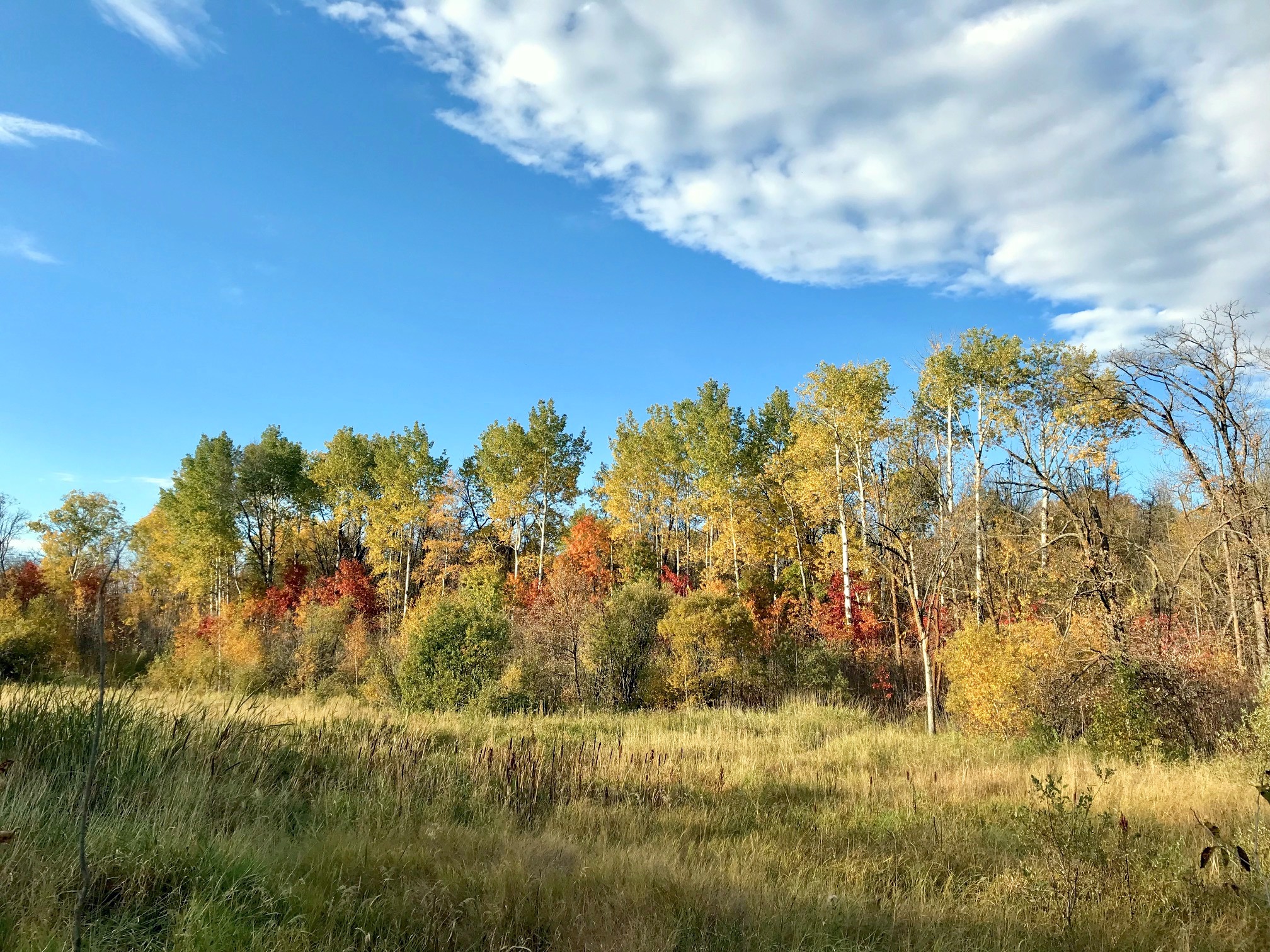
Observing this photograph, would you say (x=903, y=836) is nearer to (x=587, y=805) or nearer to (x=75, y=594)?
(x=587, y=805)

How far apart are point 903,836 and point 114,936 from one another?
6705mm

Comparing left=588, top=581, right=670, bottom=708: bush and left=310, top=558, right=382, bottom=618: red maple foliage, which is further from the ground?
left=310, top=558, right=382, bottom=618: red maple foliage

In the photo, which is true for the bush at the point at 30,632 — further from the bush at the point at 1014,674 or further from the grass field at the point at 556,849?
the bush at the point at 1014,674

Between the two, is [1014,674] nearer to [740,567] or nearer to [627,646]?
[627,646]

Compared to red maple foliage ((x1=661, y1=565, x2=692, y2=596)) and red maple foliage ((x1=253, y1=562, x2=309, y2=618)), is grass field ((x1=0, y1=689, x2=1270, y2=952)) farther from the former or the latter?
red maple foliage ((x1=253, y1=562, x2=309, y2=618))

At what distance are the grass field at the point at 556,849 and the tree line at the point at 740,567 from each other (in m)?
1.71

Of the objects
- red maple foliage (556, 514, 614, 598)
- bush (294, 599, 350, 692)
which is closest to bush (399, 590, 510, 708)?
red maple foliage (556, 514, 614, 598)

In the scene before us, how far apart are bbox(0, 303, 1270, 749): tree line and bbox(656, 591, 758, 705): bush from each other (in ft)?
0.31

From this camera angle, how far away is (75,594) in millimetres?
42094

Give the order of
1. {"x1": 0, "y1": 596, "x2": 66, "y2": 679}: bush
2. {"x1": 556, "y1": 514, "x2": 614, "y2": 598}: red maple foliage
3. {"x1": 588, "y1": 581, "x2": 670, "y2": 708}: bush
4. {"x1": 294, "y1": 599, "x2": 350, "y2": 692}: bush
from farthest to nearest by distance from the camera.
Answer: {"x1": 556, "y1": 514, "x2": 614, "y2": 598}: red maple foliage < {"x1": 294, "y1": 599, "x2": 350, "y2": 692}: bush < {"x1": 588, "y1": 581, "x2": 670, "y2": 708}: bush < {"x1": 0, "y1": 596, "x2": 66, "y2": 679}: bush

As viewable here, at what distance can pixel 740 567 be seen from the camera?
34938mm

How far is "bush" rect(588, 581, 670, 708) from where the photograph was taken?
23.7m

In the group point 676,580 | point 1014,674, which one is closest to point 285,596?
point 676,580

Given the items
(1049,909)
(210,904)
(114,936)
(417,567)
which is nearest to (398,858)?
(210,904)
